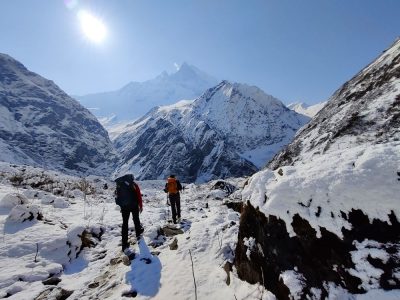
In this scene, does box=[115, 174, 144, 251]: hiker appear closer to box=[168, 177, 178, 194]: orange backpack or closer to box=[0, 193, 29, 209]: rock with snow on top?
box=[168, 177, 178, 194]: orange backpack

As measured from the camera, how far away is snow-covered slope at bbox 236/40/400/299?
13.6ft

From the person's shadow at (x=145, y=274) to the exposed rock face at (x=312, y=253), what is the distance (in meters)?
2.01

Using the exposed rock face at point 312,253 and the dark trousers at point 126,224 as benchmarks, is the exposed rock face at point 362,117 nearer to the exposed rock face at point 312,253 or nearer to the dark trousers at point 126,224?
the exposed rock face at point 312,253

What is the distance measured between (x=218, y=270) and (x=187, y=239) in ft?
6.90

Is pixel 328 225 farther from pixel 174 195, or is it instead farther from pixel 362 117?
pixel 174 195

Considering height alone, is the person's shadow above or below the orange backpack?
below

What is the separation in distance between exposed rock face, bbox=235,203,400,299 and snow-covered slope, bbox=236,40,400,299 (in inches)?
0.4

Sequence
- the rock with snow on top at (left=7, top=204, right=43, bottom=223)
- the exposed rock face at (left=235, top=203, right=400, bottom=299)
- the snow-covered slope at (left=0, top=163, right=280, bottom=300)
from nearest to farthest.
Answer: the exposed rock face at (left=235, top=203, right=400, bottom=299), the snow-covered slope at (left=0, top=163, right=280, bottom=300), the rock with snow on top at (left=7, top=204, right=43, bottom=223)

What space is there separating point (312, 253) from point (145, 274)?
409 centimetres

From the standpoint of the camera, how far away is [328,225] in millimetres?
4574

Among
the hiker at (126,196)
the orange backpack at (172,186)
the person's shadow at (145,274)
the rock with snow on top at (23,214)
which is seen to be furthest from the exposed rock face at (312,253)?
the orange backpack at (172,186)

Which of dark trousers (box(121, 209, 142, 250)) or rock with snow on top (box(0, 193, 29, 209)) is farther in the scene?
rock with snow on top (box(0, 193, 29, 209))

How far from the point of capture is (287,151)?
47.1 feet

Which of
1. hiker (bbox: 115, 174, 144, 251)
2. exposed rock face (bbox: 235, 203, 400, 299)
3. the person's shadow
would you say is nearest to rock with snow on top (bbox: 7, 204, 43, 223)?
hiker (bbox: 115, 174, 144, 251)
